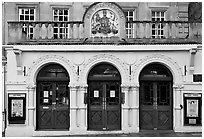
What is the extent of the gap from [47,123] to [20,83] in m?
2.15

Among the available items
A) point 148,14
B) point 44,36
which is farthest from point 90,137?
point 148,14

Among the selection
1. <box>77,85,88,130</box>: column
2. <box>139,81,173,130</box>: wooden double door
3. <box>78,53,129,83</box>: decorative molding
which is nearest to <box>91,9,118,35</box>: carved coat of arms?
<box>78,53,129,83</box>: decorative molding

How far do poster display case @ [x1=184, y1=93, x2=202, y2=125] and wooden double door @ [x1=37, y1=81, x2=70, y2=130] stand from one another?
526 centimetres

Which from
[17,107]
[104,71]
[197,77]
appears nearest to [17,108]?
[17,107]

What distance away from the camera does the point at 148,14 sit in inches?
694

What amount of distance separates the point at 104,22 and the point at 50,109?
456 centimetres

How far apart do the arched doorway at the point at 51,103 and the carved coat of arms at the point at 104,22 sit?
2.38 metres

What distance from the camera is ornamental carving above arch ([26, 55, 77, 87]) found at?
13570 mm

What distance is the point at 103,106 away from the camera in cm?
1382

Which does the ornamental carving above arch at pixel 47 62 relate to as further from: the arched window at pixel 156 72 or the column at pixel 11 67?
the arched window at pixel 156 72

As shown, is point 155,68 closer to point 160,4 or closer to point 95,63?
point 95,63

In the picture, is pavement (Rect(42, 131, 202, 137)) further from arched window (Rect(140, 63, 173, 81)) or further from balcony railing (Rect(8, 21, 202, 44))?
balcony railing (Rect(8, 21, 202, 44))

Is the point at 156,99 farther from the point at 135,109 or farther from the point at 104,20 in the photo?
the point at 104,20

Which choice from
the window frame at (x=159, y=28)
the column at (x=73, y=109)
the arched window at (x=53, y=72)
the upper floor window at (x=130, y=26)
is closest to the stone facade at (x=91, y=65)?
the column at (x=73, y=109)
